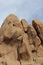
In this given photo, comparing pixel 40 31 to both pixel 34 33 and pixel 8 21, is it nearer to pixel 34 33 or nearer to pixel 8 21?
pixel 34 33

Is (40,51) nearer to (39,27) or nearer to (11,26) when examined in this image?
(39,27)

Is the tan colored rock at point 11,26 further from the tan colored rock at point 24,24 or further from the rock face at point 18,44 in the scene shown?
the tan colored rock at point 24,24

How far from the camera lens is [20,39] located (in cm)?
3098

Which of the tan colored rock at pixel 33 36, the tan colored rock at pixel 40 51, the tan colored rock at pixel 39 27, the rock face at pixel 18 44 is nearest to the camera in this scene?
the rock face at pixel 18 44

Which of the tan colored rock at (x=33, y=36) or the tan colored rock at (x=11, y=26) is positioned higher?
the tan colored rock at (x=11, y=26)

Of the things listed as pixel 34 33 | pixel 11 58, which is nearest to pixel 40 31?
pixel 34 33

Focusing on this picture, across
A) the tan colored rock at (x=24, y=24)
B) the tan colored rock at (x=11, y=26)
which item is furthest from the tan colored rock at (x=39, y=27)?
the tan colored rock at (x=11, y=26)

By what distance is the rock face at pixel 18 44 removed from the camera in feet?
100

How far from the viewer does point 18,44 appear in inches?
1228

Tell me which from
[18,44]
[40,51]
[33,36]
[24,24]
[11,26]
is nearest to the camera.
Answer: [18,44]

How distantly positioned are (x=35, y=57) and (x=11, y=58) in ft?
9.42

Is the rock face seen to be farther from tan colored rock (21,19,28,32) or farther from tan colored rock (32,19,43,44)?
tan colored rock (32,19,43,44)

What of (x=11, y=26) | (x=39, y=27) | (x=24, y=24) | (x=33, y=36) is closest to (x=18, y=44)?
(x=11, y=26)

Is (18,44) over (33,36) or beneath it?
beneath
